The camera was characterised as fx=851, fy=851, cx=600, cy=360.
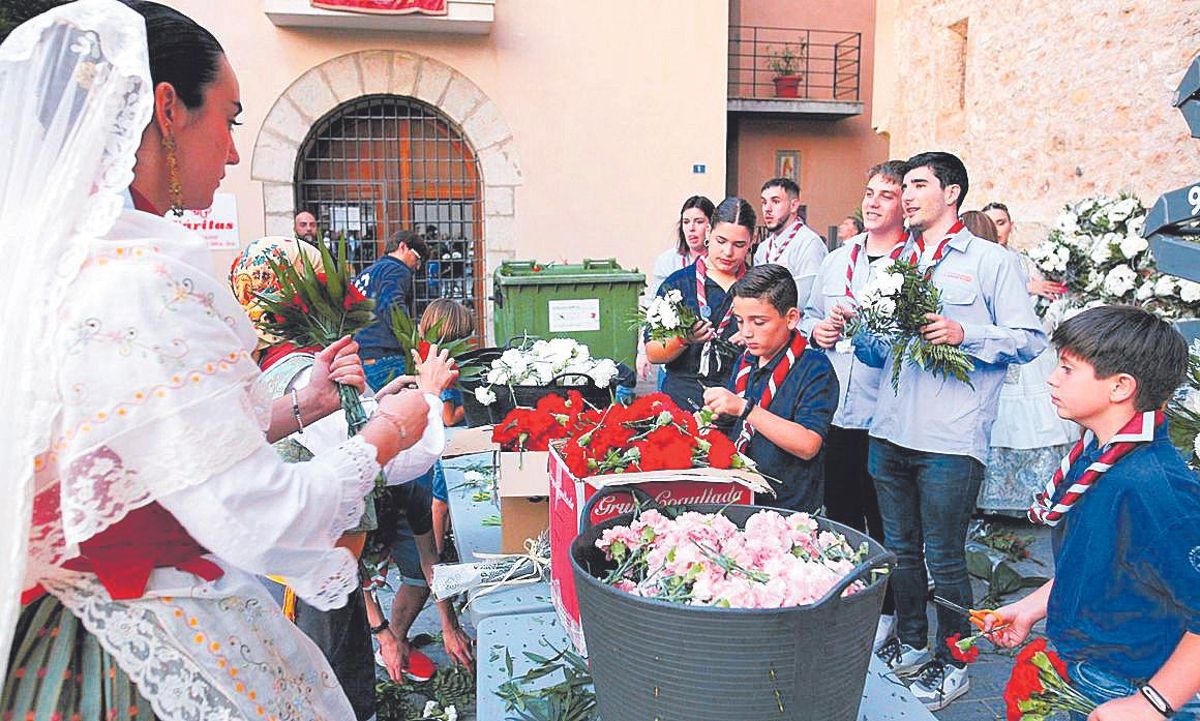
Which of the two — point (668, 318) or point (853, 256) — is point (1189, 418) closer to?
point (853, 256)

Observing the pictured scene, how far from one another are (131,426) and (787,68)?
529 inches

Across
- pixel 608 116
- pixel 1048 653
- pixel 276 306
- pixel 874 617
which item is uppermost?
pixel 608 116

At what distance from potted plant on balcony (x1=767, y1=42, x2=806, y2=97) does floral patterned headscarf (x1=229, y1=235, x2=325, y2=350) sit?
11.9 meters

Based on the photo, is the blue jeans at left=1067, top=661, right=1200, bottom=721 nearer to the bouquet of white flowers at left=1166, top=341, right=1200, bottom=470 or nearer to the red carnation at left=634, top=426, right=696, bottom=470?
the bouquet of white flowers at left=1166, top=341, right=1200, bottom=470

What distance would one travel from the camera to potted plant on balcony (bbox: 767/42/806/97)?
13.2 metres

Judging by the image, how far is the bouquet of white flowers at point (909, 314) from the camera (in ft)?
10.5

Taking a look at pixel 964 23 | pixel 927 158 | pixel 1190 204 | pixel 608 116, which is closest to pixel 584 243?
pixel 608 116

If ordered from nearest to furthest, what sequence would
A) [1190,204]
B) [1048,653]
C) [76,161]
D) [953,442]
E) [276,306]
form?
[76,161]
[1048,653]
[276,306]
[1190,204]
[953,442]

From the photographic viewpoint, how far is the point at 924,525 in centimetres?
336

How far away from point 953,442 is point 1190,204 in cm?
111

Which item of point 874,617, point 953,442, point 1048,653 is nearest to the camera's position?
point 874,617

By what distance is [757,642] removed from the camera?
1388mm

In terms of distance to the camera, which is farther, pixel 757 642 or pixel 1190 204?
pixel 1190 204

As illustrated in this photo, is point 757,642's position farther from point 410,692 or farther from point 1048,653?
point 410,692
